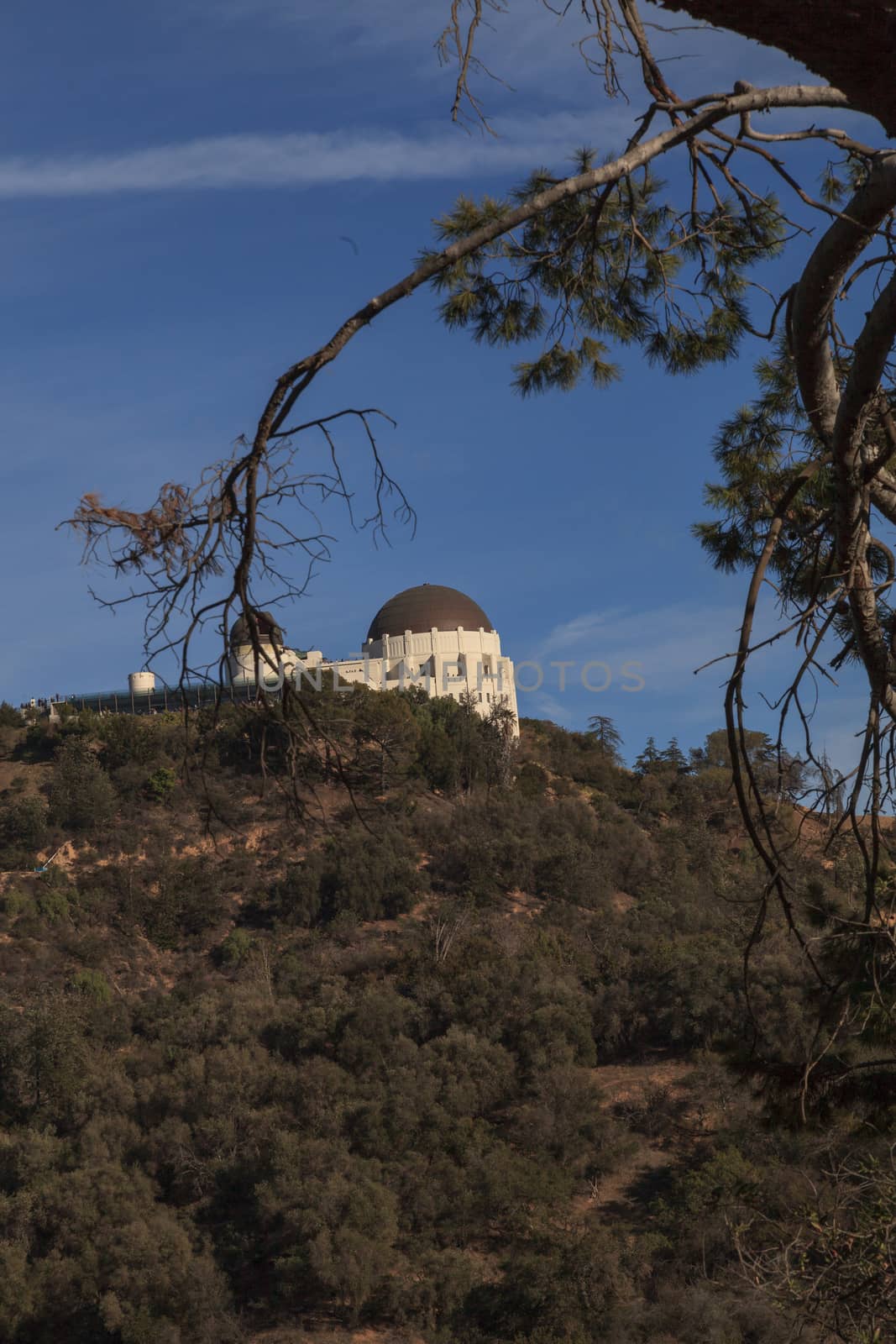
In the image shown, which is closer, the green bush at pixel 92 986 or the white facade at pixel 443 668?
the green bush at pixel 92 986

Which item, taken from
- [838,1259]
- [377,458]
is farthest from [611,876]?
[377,458]

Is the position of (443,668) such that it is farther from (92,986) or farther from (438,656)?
(92,986)

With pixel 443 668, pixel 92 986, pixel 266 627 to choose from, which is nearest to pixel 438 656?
pixel 443 668

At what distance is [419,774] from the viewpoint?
130 feet

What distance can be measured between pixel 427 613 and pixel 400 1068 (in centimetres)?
2335

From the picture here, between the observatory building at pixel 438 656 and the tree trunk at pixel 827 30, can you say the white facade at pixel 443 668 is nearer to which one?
the observatory building at pixel 438 656

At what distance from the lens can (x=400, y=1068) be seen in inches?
890

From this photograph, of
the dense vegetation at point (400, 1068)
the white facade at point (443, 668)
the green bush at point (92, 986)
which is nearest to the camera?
the dense vegetation at point (400, 1068)

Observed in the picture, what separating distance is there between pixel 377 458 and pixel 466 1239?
1747cm

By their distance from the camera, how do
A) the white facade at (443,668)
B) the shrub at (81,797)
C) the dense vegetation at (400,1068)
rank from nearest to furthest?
the dense vegetation at (400,1068)
the shrub at (81,797)
the white facade at (443,668)

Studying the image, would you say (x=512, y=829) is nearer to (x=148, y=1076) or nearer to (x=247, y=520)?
(x=148, y=1076)

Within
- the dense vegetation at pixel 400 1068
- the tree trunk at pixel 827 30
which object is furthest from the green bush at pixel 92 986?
the tree trunk at pixel 827 30

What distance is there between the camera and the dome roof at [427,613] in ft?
145

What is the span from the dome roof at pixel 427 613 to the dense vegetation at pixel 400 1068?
414 centimetres
